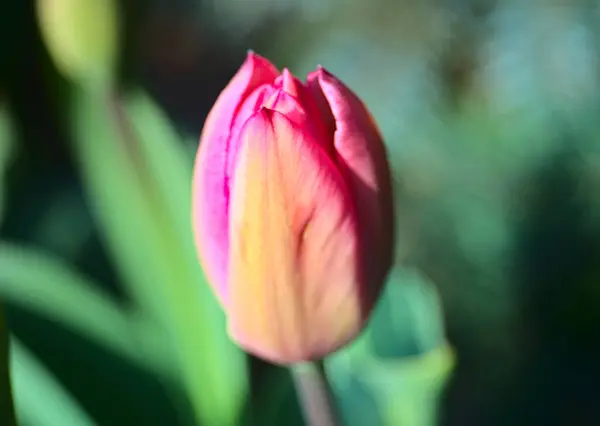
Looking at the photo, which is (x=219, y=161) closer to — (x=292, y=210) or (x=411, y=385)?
(x=292, y=210)

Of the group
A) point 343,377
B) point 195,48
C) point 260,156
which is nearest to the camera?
point 260,156

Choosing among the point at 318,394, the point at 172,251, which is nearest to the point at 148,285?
the point at 172,251

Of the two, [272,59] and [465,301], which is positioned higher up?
[272,59]

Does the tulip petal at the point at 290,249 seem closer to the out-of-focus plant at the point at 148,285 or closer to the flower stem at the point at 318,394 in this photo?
the flower stem at the point at 318,394

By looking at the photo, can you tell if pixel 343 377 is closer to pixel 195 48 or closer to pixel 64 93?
pixel 64 93

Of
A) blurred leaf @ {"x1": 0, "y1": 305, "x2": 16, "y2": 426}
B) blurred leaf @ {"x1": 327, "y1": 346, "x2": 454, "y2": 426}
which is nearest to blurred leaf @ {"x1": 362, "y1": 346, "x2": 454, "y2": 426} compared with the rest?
blurred leaf @ {"x1": 327, "y1": 346, "x2": 454, "y2": 426}

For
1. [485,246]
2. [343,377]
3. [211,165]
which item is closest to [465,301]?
[485,246]
